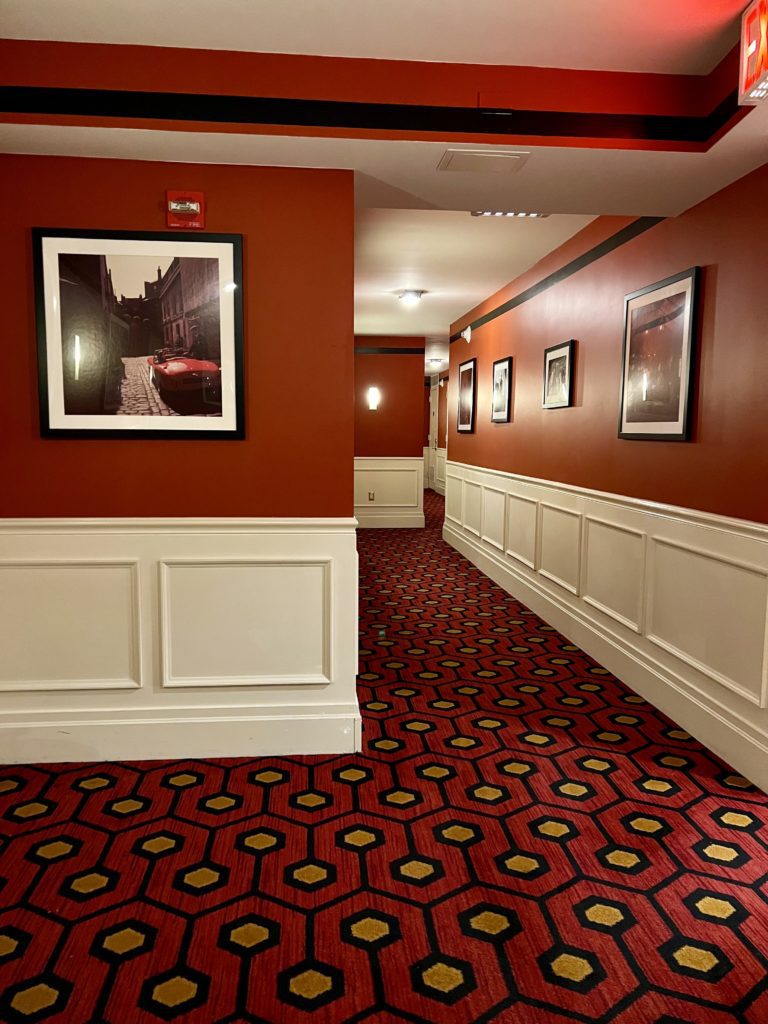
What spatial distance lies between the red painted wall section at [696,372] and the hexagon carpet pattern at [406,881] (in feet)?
4.03

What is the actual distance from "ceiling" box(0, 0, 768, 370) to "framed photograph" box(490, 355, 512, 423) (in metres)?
2.92

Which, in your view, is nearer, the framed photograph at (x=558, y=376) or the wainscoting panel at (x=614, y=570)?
the wainscoting panel at (x=614, y=570)

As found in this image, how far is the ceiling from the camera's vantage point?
2348 mm

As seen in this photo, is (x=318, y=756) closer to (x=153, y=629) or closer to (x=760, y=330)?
(x=153, y=629)

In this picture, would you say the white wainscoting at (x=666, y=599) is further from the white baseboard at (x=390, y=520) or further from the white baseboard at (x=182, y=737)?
the white baseboard at (x=390, y=520)

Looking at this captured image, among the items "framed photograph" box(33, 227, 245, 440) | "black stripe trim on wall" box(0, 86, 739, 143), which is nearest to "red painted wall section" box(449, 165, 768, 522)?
"black stripe trim on wall" box(0, 86, 739, 143)

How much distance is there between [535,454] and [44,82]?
13.6 ft

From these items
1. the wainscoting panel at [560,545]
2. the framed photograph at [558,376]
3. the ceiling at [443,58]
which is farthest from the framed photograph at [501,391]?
the ceiling at [443,58]

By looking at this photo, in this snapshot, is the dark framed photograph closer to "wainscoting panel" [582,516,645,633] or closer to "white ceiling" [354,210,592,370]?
"wainscoting panel" [582,516,645,633]

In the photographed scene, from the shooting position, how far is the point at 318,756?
122 inches

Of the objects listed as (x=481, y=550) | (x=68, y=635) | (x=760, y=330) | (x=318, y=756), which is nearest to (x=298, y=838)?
(x=318, y=756)

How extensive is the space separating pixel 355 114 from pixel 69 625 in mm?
2287

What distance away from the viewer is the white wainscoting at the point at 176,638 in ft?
9.89

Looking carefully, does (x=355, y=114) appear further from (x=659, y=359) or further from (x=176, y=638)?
(x=176, y=638)
